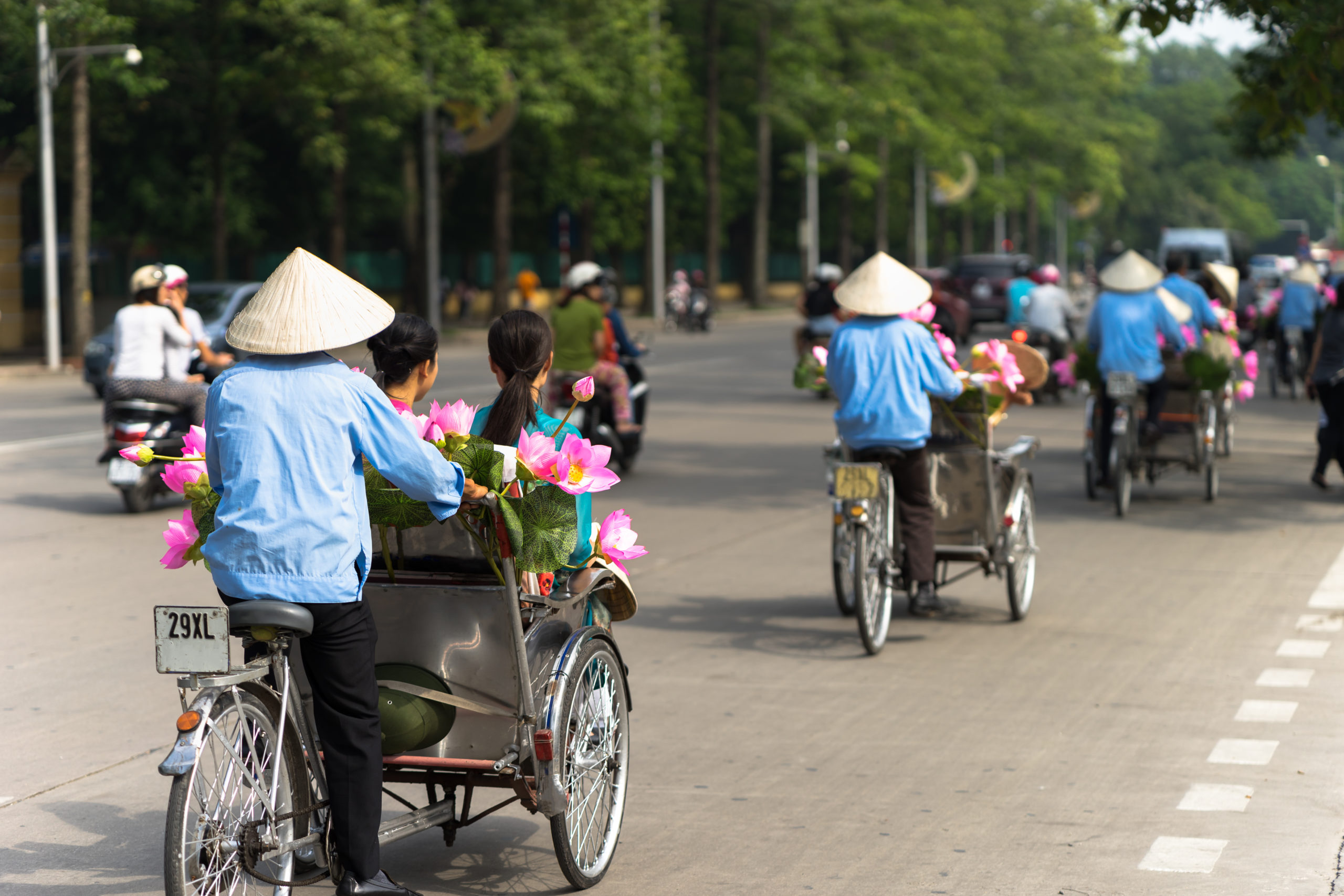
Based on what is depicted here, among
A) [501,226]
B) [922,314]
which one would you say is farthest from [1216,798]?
[501,226]

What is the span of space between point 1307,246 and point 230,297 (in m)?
63.2

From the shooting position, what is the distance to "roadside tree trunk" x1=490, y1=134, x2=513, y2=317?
4050 cm

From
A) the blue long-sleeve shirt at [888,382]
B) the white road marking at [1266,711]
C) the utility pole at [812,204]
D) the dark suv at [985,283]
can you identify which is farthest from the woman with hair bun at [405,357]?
the utility pole at [812,204]

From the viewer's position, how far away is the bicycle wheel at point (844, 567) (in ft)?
26.5

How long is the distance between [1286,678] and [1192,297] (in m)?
7.05

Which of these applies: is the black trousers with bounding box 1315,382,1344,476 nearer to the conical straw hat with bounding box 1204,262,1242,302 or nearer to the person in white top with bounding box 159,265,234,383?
the conical straw hat with bounding box 1204,262,1242,302

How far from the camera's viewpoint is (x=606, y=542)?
5.05 m

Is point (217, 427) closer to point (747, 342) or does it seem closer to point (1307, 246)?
point (747, 342)

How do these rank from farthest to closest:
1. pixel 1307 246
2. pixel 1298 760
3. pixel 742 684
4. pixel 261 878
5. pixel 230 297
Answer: pixel 1307 246, pixel 230 297, pixel 742 684, pixel 1298 760, pixel 261 878

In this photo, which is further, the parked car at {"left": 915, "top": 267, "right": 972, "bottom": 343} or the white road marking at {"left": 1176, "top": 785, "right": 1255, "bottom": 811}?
the parked car at {"left": 915, "top": 267, "right": 972, "bottom": 343}

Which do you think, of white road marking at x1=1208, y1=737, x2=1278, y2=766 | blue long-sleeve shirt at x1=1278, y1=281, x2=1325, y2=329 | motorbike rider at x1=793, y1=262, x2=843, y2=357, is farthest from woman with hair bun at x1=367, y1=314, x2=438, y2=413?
blue long-sleeve shirt at x1=1278, y1=281, x2=1325, y2=329

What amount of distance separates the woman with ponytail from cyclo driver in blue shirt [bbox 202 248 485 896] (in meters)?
0.56

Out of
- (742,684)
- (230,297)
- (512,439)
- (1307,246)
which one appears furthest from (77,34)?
(1307,246)

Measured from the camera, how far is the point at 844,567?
8.35m
